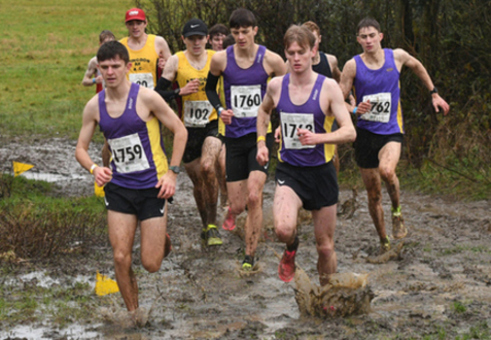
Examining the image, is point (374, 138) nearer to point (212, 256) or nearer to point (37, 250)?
point (212, 256)

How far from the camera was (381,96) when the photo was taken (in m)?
8.11

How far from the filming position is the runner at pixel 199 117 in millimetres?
8797

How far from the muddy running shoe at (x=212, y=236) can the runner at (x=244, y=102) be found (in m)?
0.59

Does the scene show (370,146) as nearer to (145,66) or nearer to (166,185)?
(166,185)

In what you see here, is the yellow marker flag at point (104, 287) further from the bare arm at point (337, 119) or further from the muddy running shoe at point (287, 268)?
the bare arm at point (337, 119)

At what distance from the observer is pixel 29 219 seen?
8742mm

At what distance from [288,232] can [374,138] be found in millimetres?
2261

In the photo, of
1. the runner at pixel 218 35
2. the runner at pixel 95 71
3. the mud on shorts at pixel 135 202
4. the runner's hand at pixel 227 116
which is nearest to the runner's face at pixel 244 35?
the runner's hand at pixel 227 116

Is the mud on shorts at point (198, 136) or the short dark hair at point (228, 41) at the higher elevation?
the short dark hair at point (228, 41)

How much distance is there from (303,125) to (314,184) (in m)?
0.47

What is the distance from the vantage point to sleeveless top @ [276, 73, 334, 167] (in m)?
6.29

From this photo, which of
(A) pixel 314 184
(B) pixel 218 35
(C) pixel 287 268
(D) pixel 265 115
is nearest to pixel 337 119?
(A) pixel 314 184

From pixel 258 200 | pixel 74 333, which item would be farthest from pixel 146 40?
pixel 74 333

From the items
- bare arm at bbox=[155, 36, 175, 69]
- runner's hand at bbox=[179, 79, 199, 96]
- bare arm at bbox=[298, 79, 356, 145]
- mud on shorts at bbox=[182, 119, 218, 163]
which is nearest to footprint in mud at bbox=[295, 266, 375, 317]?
bare arm at bbox=[298, 79, 356, 145]
